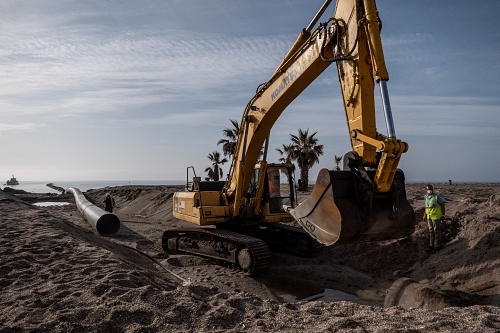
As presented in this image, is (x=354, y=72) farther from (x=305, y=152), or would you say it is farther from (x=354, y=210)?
(x=305, y=152)

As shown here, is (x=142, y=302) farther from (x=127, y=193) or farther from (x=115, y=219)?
(x=127, y=193)

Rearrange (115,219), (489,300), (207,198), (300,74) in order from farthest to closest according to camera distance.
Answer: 1. (115,219)
2. (207,198)
3. (300,74)
4. (489,300)

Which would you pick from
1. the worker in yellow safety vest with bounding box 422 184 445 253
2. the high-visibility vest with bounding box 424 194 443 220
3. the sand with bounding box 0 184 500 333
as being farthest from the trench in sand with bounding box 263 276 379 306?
the high-visibility vest with bounding box 424 194 443 220

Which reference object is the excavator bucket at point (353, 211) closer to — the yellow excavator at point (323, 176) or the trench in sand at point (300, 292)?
the yellow excavator at point (323, 176)

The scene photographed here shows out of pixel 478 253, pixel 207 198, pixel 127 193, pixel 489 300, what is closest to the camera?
pixel 489 300

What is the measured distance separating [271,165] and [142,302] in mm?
7112

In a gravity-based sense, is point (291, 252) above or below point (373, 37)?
below

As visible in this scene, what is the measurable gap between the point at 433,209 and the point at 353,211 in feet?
19.0

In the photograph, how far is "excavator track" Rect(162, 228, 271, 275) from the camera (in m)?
9.95

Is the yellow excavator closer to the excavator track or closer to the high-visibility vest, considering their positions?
the excavator track

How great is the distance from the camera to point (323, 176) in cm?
623

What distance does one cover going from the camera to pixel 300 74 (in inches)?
A: 333

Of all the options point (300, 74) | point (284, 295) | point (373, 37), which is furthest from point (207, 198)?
point (373, 37)

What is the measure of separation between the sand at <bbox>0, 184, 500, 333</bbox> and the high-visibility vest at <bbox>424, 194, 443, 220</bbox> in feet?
2.76
